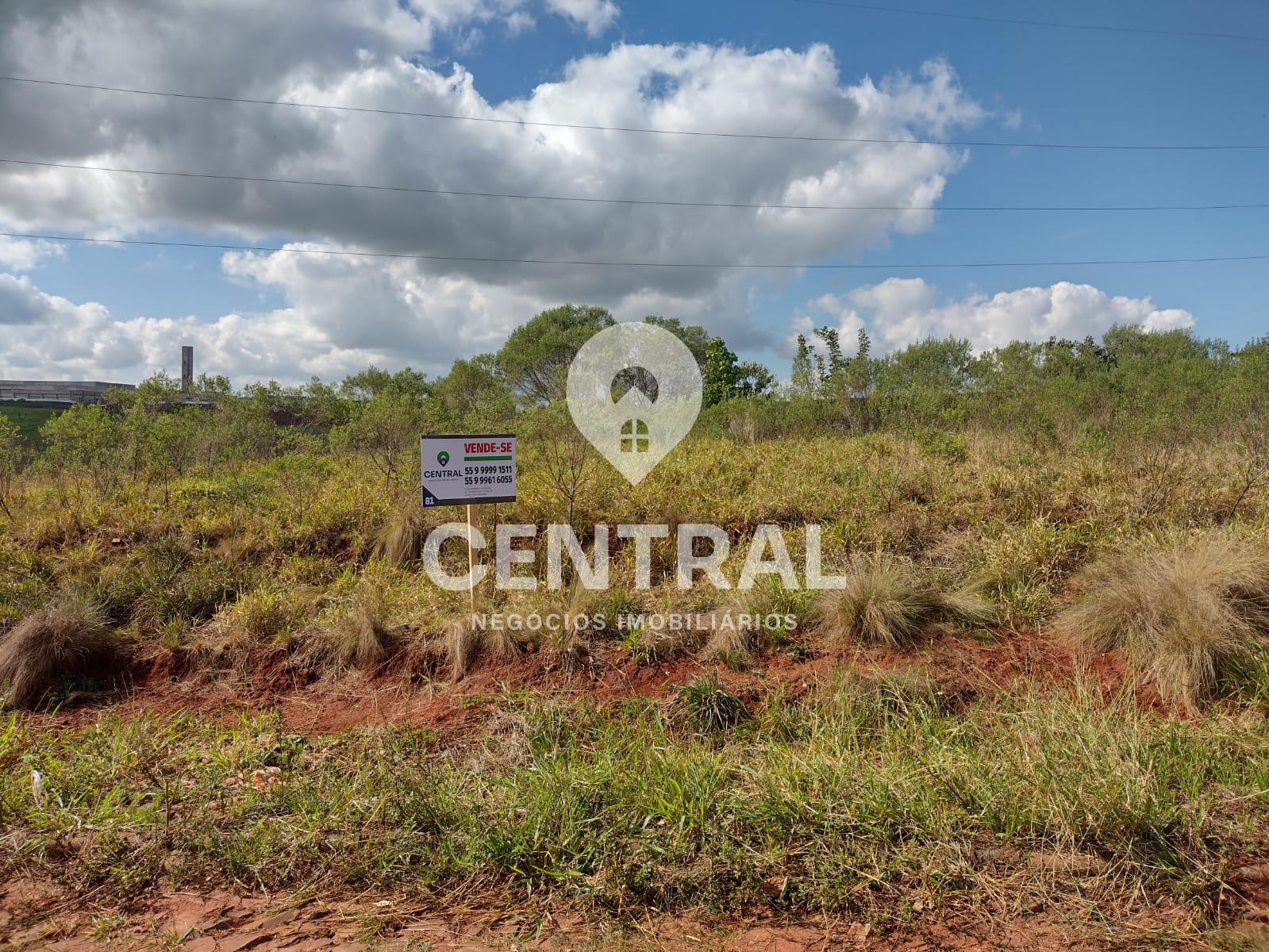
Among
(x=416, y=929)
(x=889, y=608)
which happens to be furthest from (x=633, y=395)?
(x=416, y=929)

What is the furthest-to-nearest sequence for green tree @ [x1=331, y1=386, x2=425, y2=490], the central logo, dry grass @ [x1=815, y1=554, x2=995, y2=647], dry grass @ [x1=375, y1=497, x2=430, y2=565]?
green tree @ [x1=331, y1=386, x2=425, y2=490] → the central logo → dry grass @ [x1=375, y1=497, x2=430, y2=565] → dry grass @ [x1=815, y1=554, x2=995, y2=647]

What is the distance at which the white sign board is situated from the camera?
534cm

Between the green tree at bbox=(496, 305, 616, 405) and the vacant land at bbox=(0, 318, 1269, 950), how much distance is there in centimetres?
1853

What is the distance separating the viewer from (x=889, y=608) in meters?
5.04

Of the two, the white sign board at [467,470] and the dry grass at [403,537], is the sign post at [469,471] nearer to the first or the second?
the white sign board at [467,470]

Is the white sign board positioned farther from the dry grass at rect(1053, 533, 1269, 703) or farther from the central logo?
the dry grass at rect(1053, 533, 1269, 703)

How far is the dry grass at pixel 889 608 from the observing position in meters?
5.04

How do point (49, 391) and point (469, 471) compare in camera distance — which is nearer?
point (469, 471)

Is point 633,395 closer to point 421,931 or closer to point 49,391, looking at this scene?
point 421,931

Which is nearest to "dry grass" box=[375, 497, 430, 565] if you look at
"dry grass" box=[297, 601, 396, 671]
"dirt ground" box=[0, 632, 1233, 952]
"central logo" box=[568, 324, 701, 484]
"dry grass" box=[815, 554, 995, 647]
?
"dry grass" box=[297, 601, 396, 671]

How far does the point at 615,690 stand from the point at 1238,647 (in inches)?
156

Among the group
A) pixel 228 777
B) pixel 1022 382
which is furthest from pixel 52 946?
pixel 1022 382

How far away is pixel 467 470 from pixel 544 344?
23500 mm

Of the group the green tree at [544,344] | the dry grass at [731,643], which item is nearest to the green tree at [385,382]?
the green tree at [544,344]
